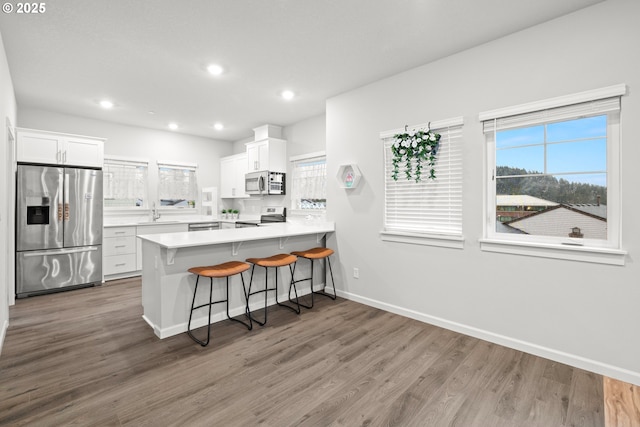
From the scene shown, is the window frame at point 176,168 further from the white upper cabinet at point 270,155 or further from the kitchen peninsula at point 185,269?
the kitchen peninsula at point 185,269

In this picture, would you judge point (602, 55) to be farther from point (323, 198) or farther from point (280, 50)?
point (323, 198)

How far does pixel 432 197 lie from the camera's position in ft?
10.9

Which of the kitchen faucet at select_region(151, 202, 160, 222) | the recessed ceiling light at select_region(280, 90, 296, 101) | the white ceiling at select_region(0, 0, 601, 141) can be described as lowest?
the kitchen faucet at select_region(151, 202, 160, 222)

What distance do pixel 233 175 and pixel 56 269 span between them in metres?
3.32

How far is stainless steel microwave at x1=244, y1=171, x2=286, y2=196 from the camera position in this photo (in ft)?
18.0

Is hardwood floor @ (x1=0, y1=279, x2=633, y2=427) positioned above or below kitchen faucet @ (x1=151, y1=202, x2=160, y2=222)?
below

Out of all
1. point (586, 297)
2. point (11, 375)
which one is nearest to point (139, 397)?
point (11, 375)

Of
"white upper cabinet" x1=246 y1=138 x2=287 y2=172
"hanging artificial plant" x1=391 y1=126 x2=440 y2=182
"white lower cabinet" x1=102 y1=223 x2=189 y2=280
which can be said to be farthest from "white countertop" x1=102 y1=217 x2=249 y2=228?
"hanging artificial plant" x1=391 y1=126 x2=440 y2=182

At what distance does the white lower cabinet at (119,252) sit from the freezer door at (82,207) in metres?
0.27

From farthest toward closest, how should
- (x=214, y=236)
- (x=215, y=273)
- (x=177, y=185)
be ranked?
1. (x=177, y=185)
2. (x=214, y=236)
3. (x=215, y=273)

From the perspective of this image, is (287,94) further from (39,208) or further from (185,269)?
(39,208)

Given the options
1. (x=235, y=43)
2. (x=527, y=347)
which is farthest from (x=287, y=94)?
(x=527, y=347)

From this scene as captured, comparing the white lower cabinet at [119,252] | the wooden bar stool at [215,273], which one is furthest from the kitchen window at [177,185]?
the wooden bar stool at [215,273]

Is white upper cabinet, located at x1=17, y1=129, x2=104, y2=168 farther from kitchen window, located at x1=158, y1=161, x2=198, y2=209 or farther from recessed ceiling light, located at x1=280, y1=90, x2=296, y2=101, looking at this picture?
recessed ceiling light, located at x1=280, y1=90, x2=296, y2=101
